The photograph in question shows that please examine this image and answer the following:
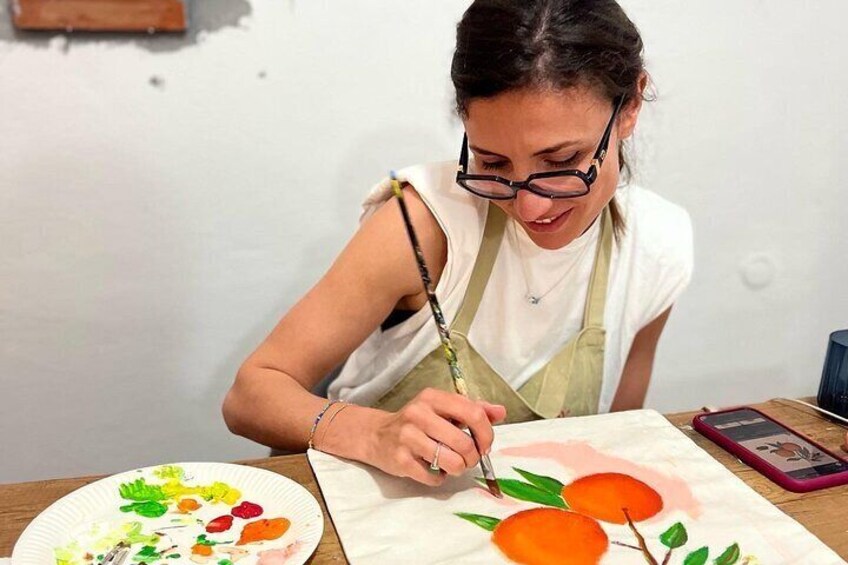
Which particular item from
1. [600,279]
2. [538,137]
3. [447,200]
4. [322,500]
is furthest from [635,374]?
[322,500]

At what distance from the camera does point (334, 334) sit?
125 centimetres

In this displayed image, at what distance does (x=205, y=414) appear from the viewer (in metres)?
1.84

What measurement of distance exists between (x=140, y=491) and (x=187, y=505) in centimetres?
7

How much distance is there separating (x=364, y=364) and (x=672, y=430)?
20.8 inches

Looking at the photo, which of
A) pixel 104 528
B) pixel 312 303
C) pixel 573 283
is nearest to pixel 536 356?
pixel 573 283

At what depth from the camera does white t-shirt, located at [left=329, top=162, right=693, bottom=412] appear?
1.31 m

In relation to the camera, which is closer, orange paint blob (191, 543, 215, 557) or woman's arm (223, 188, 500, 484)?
orange paint blob (191, 543, 215, 557)

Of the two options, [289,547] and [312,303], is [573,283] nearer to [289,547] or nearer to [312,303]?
[312,303]

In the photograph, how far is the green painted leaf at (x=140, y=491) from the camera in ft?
3.16

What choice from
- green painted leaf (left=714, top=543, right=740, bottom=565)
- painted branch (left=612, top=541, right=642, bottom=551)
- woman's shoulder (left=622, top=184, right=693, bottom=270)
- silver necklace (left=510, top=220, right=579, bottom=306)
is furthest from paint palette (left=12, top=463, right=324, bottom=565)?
woman's shoulder (left=622, top=184, right=693, bottom=270)

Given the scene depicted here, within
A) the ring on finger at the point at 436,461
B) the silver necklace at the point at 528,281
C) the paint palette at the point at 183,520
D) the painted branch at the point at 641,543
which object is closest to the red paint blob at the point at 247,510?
the paint palette at the point at 183,520

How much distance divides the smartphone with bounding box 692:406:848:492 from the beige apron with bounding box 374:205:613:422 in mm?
232

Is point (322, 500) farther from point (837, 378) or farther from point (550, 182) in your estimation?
point (837, 378)

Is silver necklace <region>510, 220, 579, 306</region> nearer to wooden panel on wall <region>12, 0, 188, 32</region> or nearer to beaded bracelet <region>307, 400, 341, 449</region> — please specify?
beaded bracelet <region>307, 400, 341, 449</region>
